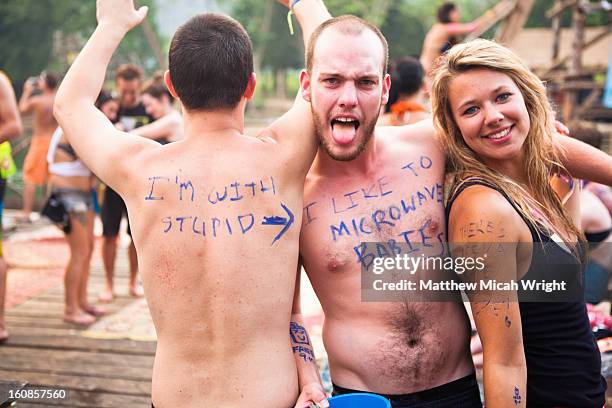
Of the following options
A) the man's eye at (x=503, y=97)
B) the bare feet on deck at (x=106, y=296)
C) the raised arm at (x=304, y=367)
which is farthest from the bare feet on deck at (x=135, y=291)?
the man's eye at (x=503, y=97)

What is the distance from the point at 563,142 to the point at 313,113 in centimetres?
107

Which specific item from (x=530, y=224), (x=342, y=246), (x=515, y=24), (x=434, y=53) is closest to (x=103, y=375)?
(x=342, y=246)

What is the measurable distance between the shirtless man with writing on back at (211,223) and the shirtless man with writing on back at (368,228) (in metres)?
0.30

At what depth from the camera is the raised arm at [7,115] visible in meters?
4.39

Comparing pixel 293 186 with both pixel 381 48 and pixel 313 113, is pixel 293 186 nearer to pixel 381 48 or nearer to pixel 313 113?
pixel 313 113

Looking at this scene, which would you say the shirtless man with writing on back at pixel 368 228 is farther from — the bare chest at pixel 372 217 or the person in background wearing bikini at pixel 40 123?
the person in background wearing bikini at pixel 40 123

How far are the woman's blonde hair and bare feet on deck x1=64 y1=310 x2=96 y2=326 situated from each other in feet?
13.2

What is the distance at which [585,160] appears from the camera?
249cm

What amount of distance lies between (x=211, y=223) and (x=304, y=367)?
597 millimetres

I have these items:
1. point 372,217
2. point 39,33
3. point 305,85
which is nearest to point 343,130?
point 305,85

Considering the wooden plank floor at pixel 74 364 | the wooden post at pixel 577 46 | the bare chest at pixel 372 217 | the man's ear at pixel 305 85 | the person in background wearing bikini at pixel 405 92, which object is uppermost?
the wooden post at pixel 577 46

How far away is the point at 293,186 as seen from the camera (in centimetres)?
197

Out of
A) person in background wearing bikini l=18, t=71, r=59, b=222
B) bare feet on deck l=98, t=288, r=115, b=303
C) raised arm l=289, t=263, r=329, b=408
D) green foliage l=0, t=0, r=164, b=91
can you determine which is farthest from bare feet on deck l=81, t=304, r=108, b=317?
green foliage l=0, t=0, r=164, b=91

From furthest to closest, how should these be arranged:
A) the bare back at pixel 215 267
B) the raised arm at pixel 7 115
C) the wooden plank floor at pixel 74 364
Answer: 1. the raised arm at pixel 7 115
2. the wooden plank floor at pixel 74 364
3. the bare back at pixel 215 267
